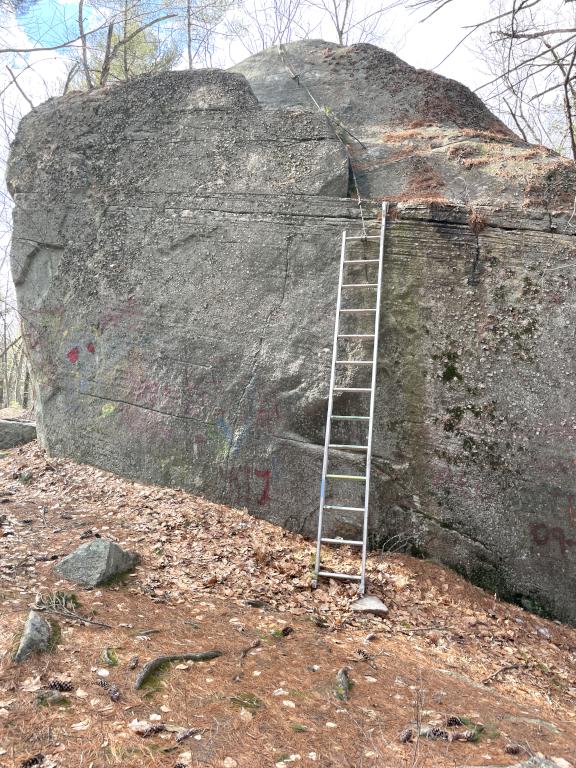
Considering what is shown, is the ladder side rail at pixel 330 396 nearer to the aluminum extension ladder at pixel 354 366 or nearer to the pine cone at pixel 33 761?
the aluminum extension ladder at pixel 354 366

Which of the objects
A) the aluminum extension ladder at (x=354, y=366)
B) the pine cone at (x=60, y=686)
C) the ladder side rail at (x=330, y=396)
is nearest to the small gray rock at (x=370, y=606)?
the aluminum extension ladder at (x=354, y=366)

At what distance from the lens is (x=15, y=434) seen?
33.4 ft

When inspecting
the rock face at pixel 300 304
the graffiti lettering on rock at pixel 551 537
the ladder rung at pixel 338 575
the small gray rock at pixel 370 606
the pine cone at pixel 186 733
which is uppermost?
the rock face at pixel 300 304

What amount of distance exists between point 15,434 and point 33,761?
8272mm

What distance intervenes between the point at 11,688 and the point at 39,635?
1.51ft

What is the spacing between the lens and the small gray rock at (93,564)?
16.4 feet

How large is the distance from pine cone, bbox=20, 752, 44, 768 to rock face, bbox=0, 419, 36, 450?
8090 mm

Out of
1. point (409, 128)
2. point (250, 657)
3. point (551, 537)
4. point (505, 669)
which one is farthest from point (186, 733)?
point (409, 128)

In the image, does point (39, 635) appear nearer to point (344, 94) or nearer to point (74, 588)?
point (74, 588)

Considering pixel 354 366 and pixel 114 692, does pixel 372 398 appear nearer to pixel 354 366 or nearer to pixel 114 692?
pixel 354 366

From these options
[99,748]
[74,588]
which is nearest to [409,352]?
[74,588]

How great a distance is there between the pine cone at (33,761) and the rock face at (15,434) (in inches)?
319

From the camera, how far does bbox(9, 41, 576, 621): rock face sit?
6066 mm

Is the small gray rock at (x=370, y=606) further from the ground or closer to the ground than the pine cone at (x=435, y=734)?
closer to the ground
